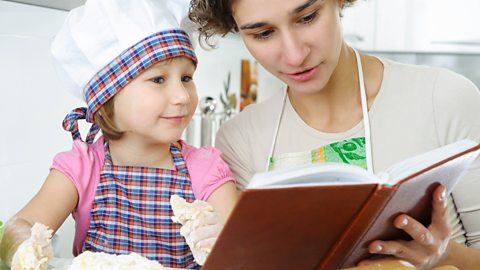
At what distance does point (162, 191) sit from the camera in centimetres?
129

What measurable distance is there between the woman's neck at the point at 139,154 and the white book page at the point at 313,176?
55cm

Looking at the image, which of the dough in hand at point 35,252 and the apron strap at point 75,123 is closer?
the dough in hand at point 35,252

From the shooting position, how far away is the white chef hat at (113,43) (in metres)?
1.23

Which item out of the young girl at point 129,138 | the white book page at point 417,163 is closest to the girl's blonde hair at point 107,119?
the young girl at point 129,138

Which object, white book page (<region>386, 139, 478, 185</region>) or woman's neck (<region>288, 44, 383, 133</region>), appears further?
woman's neck (<region>288, 44, 383, 133</region>)

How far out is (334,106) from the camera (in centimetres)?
146

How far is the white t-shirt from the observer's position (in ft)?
4.39

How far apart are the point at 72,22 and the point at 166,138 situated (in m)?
0.28

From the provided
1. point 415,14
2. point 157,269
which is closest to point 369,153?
point 157,269

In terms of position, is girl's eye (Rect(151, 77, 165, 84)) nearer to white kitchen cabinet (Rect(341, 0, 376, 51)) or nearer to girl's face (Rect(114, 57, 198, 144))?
girl's face (Rect(114, 57, 198, 144))

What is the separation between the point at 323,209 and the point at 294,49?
438 millimetres

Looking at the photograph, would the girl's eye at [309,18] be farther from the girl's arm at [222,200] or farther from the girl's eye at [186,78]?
the girl's arm at [222,200]

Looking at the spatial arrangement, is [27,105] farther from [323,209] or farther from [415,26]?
[415,26]

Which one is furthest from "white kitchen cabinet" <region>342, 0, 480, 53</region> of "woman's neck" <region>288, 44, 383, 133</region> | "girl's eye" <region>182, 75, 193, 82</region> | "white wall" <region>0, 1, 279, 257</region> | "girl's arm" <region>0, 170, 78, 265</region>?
"girl's arm" <region>0, 170, 78, 265</region>
